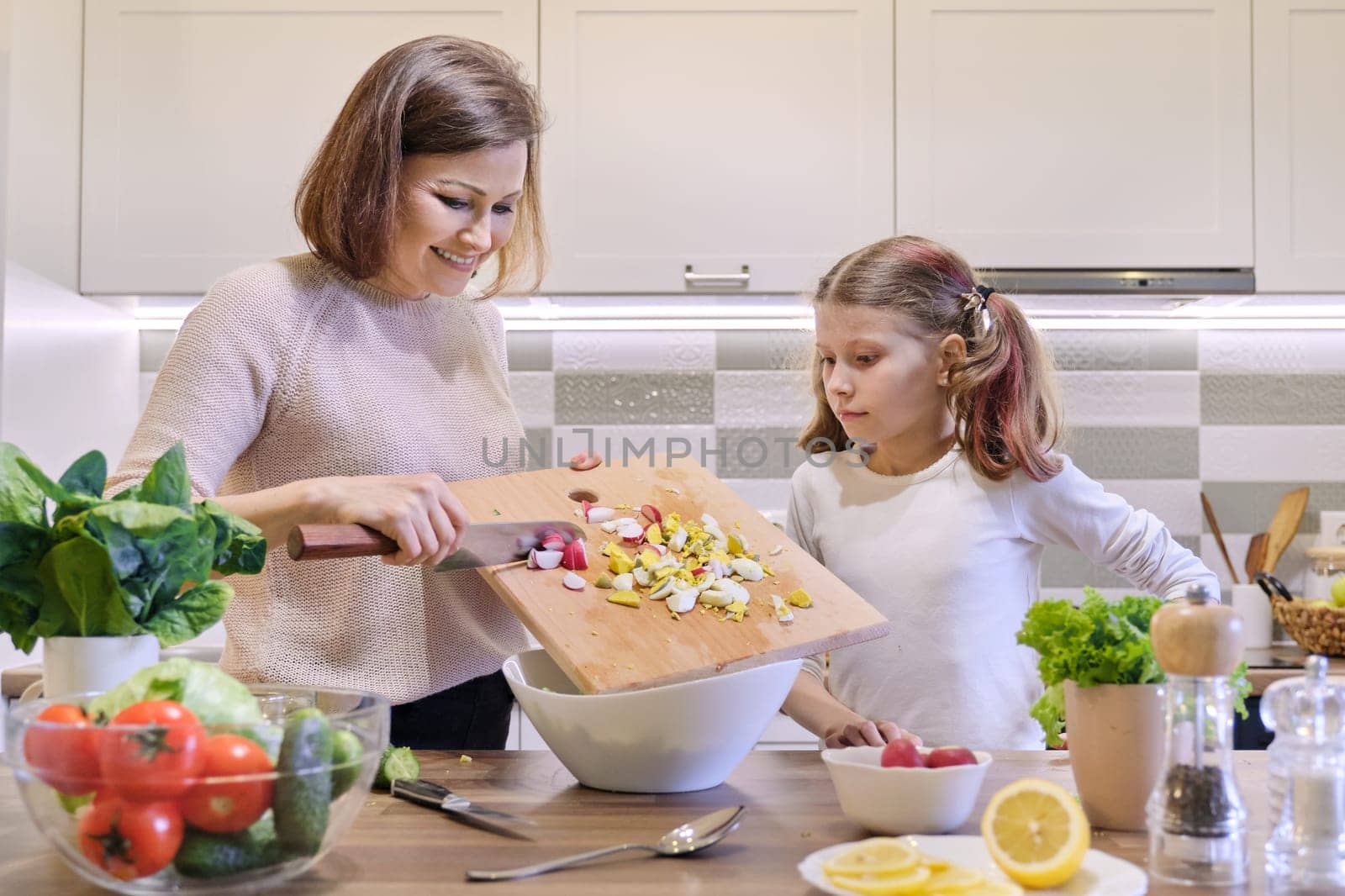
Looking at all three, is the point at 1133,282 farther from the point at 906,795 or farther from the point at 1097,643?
the point at 906,795

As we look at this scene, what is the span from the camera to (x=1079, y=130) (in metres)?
2.40

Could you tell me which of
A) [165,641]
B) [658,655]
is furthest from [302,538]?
[658,655]

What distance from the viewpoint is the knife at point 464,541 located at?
3.38 ft

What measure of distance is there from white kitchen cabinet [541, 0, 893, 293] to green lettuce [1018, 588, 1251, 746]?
1.50 m

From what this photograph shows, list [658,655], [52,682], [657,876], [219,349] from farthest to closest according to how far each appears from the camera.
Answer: [219,349], [658,655], [52,682], [657,876]

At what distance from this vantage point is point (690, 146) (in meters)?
2.40

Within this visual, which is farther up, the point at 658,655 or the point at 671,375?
the point at 671,375

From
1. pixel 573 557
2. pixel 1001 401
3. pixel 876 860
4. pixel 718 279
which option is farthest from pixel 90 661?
pixel 718 279

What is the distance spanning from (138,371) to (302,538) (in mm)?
1925

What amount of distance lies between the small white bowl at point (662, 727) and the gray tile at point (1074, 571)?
5.71ft

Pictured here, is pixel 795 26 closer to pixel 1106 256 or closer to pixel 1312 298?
pixel 1106 256

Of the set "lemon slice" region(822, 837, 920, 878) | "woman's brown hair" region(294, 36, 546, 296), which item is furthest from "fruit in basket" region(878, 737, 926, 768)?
"woman's brown hair" region(294, 36, 546, 296)

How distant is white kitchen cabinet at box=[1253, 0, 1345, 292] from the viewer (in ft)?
7.88

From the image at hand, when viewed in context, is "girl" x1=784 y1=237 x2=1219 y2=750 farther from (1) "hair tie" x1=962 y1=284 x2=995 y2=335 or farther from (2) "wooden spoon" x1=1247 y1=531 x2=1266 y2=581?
(2) "wooden spoon" x1=1247 y1=531 x2=1266 y2=581
